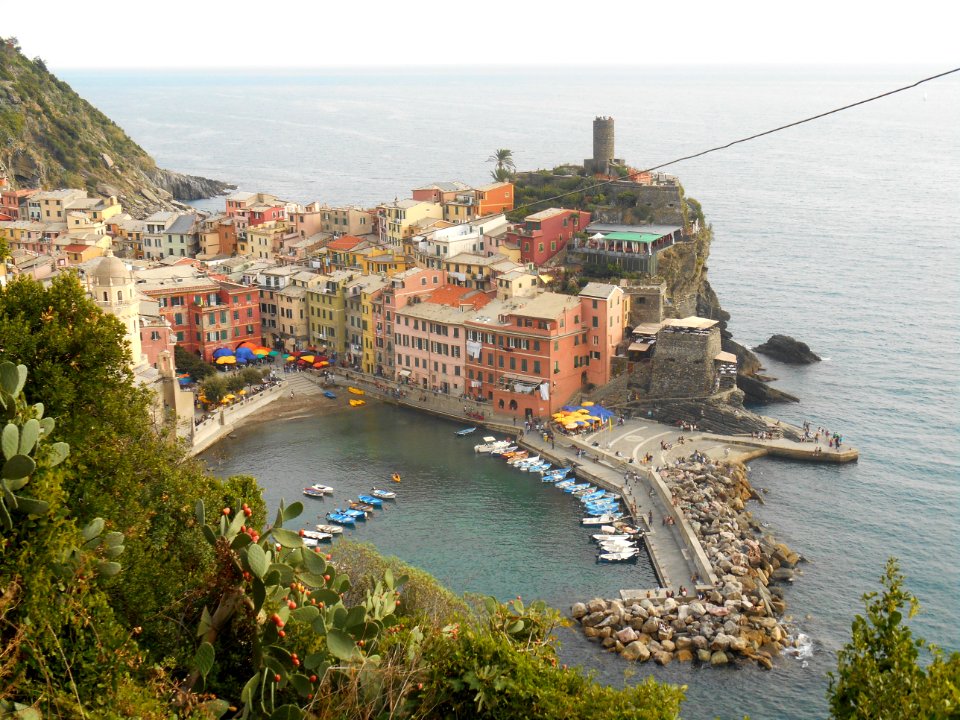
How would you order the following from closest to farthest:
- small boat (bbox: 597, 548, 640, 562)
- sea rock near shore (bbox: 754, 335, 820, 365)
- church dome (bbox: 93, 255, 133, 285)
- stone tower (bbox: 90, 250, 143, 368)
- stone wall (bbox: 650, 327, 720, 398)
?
small boat (bbox: 597, 548, 640, 562), stone tower (bbox: 90, 250, 143, 368), church dome (bbox: 93, 255, 133, 285), stone wall (bbox: 650, 327, 720, 398), sea rock near shore (bbox: 754, 335, 820, 365)

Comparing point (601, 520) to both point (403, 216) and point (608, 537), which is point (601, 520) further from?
point (403, 216)

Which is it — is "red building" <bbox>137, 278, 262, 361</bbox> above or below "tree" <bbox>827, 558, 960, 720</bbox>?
below

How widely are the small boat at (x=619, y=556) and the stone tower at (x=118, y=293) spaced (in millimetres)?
19872

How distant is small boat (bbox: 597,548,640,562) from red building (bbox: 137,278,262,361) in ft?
85.1

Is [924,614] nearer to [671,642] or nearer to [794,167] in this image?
[671,642]

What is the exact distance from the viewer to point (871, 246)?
90.5 metres

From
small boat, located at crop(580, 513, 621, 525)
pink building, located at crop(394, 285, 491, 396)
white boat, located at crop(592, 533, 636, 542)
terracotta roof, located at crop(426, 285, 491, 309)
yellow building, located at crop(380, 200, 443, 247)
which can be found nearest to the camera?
white boat, located at crop(592, 533, 636, 542)

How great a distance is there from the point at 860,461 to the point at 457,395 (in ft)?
55.1

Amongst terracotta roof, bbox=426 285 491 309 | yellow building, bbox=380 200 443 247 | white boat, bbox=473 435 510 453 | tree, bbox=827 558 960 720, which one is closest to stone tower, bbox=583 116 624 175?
yellow building, bbox=380 200 443 247

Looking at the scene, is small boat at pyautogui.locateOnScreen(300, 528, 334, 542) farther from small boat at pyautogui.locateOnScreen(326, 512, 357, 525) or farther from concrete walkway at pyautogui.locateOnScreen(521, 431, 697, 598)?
concrete walkway at pyautogui.locateOnScreen(521, 431, 697, 598)

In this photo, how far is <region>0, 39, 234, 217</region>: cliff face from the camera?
8931 centimetres

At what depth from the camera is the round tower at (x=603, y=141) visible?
227 ft

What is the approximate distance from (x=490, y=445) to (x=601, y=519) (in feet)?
26.6

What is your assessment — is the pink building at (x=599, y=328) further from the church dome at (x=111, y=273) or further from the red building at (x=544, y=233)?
the church dome at (x=111, y=273)
